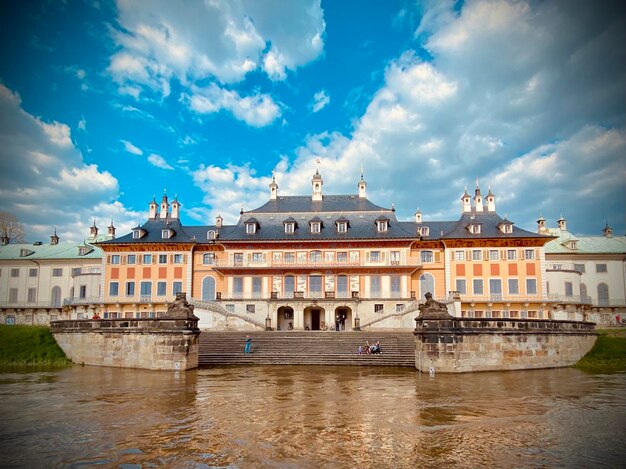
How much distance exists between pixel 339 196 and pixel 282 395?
35947mm

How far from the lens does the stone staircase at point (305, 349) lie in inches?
1049

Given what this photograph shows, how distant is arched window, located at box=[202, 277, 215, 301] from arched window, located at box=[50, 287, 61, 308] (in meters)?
19.3

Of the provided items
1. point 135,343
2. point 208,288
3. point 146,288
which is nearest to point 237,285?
point 208,288

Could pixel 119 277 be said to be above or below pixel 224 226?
below

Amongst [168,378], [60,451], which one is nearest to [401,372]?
[168,378]

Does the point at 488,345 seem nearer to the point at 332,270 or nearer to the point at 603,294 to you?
the point at 332,270

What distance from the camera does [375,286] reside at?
43500 mm

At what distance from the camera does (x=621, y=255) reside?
52188 mm

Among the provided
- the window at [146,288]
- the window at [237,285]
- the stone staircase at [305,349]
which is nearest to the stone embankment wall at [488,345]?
A: the stone staircase at [305,349]

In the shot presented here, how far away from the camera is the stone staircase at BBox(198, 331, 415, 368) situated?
87.4ft

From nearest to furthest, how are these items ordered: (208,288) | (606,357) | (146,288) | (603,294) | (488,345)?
(488,345) < (606,357) < (146,288) < (208,288) < (603,294)

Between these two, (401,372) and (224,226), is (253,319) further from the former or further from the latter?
(401,372)

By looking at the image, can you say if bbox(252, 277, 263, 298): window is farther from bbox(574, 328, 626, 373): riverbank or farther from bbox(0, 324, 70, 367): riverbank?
bbox(574, 328, 626, 373): riverbank

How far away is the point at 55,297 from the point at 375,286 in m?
38.3
